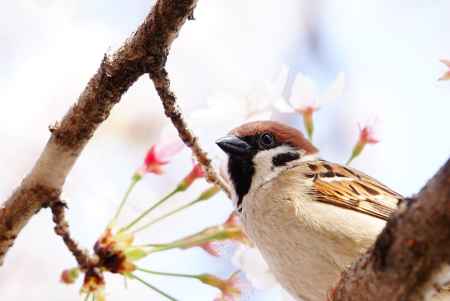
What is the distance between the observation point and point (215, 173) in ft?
6.91

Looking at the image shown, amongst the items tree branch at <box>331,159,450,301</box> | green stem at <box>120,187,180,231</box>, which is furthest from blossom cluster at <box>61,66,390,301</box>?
tree branch at <box>331,159,450,301</box>

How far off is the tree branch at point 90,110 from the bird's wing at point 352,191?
90 centimetres

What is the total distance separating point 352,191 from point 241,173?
1.33 ft

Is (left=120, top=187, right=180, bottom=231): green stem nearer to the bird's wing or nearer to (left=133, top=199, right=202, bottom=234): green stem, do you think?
(left=133, top=199, right=202, bottom=234): green stem

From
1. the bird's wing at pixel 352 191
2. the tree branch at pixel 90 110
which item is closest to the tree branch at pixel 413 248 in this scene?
the tree branch at pixel 90 110

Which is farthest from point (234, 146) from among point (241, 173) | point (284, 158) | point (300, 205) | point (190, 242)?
point (190, 242)

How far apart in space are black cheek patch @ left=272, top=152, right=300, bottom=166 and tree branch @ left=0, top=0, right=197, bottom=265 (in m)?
0.97

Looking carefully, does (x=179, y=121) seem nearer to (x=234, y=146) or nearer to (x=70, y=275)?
(x=70, y=275)

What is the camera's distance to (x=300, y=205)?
230 centimetres

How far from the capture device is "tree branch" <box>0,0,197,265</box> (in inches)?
63.4

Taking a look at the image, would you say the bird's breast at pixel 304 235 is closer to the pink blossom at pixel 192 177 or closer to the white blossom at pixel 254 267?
the white blossom at pixel 254 267

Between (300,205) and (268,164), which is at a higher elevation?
(268,164)

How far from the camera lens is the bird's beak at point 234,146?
8.46 feet

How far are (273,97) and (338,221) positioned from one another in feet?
1.44
